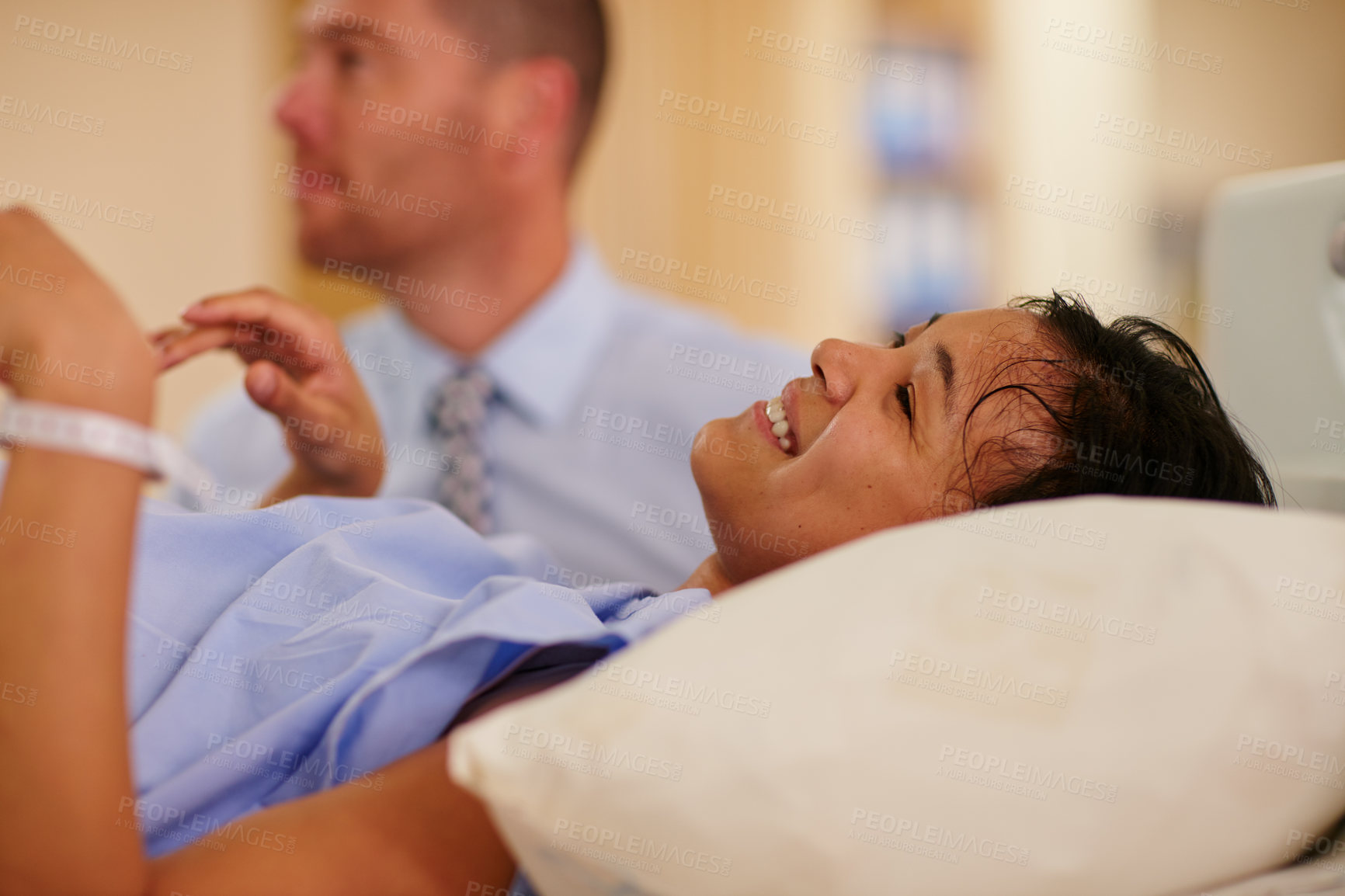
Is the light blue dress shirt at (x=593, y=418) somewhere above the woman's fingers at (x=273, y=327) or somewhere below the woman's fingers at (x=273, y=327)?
below

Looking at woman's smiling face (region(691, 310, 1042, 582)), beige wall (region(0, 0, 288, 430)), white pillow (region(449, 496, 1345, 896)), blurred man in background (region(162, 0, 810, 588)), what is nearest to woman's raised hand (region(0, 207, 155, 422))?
white pillow (region(449, 496, 1345, 896))

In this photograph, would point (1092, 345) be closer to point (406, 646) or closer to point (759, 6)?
point (406, 646)

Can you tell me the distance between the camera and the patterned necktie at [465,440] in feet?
4.33

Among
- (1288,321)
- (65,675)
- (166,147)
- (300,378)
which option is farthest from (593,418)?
(166,147)

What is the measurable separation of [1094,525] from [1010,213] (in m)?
3.09

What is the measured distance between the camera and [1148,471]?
0.72m

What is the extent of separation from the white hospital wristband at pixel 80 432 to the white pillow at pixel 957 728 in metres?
0.24

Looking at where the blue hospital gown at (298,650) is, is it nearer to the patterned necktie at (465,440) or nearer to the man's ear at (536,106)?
the patterned necktie at (465,440)

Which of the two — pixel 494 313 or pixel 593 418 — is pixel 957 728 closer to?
pixel 593 418

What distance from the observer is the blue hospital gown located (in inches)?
24.0

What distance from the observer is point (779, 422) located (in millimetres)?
818

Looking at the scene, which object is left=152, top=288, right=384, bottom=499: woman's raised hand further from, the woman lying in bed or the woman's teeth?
the woman's teeth

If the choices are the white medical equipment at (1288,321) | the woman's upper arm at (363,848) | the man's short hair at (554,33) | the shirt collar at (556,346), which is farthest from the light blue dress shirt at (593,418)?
the woman's upper arm at (363,848)

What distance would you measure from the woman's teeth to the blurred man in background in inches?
18.5
